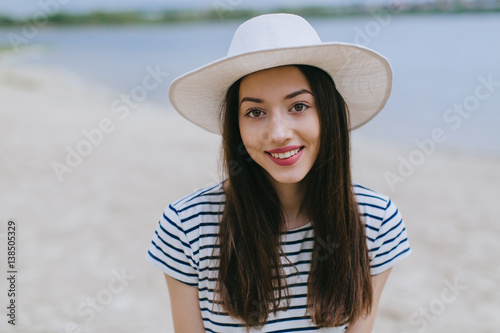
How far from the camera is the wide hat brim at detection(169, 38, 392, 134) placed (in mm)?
1390

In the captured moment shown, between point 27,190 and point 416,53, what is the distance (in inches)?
660

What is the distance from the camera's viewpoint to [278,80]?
1.46 meters

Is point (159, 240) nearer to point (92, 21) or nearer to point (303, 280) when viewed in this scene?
point (303, 280)

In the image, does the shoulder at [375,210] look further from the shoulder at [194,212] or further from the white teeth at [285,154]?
the shoulder at [194,212]

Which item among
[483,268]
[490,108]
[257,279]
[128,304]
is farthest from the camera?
[490,108]

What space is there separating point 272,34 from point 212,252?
0.71m

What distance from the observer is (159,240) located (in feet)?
5.26

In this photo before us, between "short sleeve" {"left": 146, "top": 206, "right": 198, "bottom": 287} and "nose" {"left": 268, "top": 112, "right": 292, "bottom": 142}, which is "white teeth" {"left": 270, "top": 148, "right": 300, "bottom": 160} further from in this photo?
"short sleeve" {"left": 146, "top": 206, "right": 198, "bottom": 287}

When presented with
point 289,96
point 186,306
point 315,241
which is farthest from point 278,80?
point 186,306

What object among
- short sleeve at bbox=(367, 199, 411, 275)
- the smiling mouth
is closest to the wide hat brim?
the smiling mouth

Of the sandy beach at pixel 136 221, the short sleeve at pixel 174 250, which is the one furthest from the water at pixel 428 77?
the short sleeve at pixel 174 250

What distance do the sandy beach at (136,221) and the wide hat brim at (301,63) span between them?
412 millimetres

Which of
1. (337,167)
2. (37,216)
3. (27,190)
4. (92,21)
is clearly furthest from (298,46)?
(92,21)

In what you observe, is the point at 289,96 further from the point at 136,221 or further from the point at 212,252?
the point at 136,221
